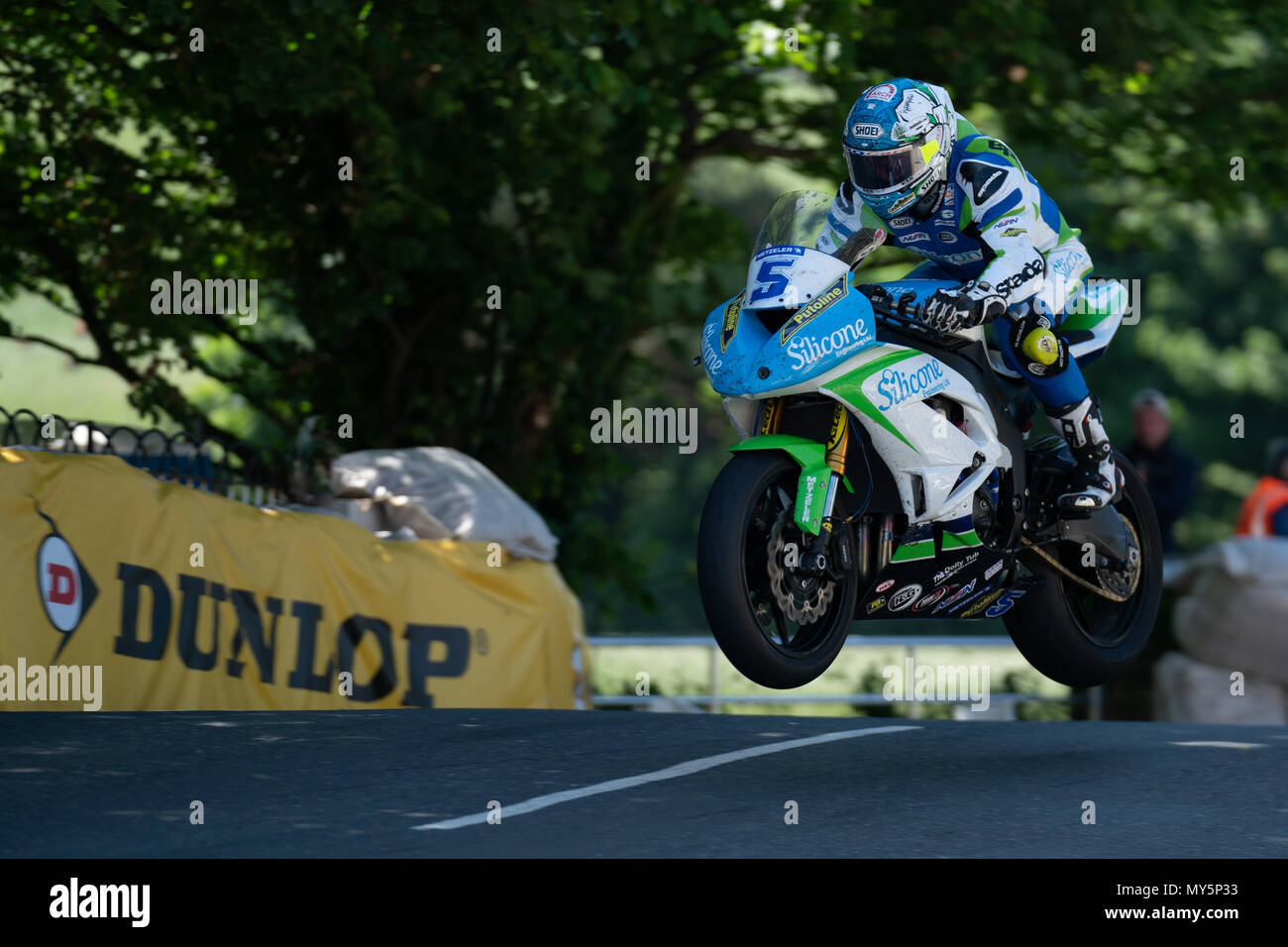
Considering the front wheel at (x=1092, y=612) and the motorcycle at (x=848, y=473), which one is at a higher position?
the motorcycle at (x=848, y=473)

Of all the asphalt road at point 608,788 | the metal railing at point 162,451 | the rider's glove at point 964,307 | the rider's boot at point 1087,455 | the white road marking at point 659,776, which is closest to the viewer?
the asphalt road at point 608,788

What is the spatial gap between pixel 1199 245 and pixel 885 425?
38.6m

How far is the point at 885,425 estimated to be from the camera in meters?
6.93

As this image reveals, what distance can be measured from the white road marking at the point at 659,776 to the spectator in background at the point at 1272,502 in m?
5.65

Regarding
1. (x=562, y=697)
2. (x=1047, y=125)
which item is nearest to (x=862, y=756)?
(x=562, y=697)

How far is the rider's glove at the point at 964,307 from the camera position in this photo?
707 centimetres

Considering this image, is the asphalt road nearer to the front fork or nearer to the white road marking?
the white road marking

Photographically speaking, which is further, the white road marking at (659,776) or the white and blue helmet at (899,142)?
the white and blue helmet at (899,142)

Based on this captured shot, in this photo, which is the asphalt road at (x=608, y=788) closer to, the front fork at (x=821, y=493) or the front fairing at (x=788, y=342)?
the front fork at (x=821, y=493)

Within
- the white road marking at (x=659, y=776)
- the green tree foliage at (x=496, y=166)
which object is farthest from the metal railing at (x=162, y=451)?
the white road marking at (x=659, y=776)

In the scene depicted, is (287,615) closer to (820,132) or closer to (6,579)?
(6,579)

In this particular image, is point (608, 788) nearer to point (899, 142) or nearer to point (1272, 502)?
point (899, 142)

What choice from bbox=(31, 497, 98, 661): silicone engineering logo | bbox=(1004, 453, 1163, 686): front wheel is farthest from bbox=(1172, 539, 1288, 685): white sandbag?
bbox=(31, 497, 98, 661): silicone engineering logo
